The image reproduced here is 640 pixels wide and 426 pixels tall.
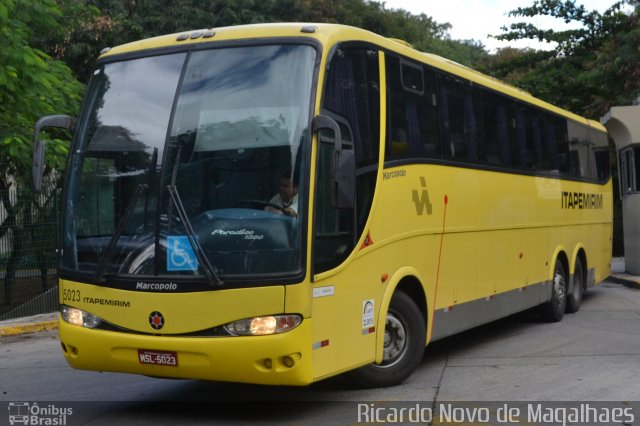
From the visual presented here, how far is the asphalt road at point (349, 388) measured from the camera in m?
7.84

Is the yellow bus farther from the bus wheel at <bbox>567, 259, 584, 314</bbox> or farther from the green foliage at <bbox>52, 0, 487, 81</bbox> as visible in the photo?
the green foliage at <bbox>52, 0, 487, 81</bbox>

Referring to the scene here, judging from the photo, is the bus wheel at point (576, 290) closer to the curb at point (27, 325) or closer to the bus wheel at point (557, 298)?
the bus wheel at point (557, 298)

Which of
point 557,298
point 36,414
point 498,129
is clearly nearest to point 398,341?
point 36,414

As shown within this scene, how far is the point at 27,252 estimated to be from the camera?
1658cm

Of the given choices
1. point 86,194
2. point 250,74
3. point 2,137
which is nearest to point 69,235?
point 86,194

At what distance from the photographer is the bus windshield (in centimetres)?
713

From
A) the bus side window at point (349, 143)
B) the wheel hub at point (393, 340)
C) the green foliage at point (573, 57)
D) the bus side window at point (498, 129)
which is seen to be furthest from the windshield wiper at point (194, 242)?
the green foliage at point (573, 57)

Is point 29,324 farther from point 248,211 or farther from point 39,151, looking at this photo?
point 248,211

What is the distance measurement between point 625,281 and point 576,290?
566 cm

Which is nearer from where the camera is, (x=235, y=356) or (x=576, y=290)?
(x=235, y=356)

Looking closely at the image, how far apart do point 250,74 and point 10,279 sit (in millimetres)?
10537

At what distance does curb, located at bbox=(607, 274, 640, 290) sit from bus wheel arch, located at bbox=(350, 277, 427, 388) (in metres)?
12.3

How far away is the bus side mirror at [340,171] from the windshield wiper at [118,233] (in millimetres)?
1541

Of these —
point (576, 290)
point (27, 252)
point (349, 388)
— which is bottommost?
point (576, 290)
